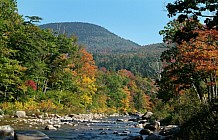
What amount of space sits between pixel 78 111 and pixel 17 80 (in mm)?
16631

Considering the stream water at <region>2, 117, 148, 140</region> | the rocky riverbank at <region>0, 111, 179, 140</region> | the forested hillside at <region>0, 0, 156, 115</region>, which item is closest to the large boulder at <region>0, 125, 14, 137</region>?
the rocky riverbank at <region>0, 111, 179, 140</region>

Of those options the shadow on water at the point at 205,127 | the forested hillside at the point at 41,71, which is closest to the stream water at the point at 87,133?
the shadow on water at the point at 205,127

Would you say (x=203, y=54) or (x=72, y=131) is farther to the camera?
(x=72, y=131)

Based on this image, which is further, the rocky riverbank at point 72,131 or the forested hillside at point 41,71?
the forested hillside at point 41,71

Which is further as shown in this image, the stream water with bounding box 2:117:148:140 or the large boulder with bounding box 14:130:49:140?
the stream water with bounding box 2:117:148:140

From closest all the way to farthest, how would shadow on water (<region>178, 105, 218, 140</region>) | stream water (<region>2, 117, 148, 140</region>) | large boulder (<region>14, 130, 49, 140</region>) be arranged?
shadow on water (<region>178, 105, 218, 140</region>) < large boulder (<region>14, 130, 49, 140</region>) < stream water (<region>2, 117, 148, 140</region>)

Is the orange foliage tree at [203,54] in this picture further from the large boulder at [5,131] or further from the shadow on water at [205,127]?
the large boulder at [5,131]

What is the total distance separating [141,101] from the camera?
91938mm

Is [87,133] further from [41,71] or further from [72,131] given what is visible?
[41,71]

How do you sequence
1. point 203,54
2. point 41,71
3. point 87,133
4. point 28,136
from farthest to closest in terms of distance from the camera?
point 41,71 → point 203,54 → point 87,133 → point 28,136

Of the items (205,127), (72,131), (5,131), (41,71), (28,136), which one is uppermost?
(41,71)

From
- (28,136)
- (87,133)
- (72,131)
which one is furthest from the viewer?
(72,131)

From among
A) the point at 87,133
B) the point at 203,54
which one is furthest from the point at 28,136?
the point at 203,54

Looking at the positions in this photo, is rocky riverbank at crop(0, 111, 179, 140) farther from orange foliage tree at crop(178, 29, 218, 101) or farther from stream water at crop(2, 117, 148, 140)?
orange foliage tree at crop(178, 29, 218, 101)
